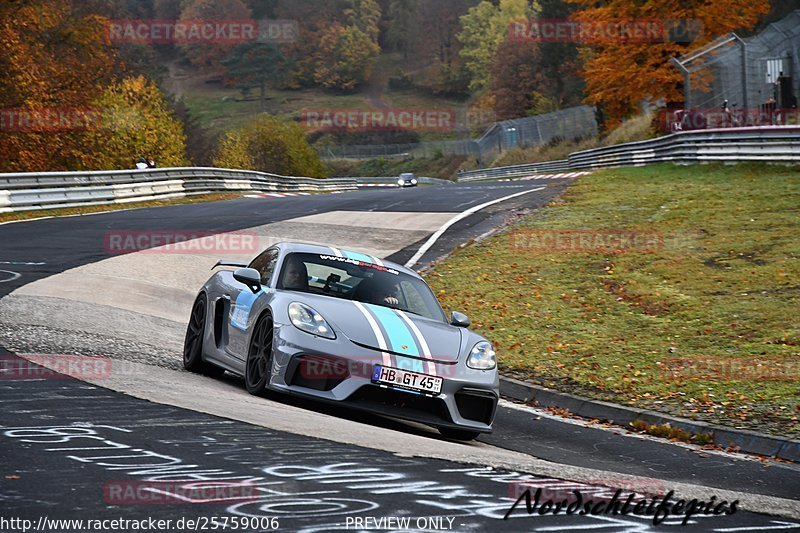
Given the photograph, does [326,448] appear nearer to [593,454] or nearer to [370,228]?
[593,454]

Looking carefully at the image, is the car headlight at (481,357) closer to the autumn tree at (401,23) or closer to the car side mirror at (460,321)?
the car side mirror at (460,321)

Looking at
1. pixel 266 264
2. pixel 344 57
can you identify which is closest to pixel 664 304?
pixel 266 264

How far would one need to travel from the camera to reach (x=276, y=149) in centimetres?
9031

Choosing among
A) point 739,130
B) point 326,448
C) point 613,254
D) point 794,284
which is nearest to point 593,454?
point 326,448

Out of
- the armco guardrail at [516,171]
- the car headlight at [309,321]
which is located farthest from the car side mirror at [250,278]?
the armco guardrail at [516,171]

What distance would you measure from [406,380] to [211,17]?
181282 millimetres

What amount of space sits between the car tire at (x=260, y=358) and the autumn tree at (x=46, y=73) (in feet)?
123

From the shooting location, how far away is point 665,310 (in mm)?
14844

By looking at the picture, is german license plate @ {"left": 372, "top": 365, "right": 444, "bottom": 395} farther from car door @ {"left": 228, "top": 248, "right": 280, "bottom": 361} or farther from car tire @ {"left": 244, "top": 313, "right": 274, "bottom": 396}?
car door @ {"left": 228, "top": 248, "right": 280, "bottom": 361}

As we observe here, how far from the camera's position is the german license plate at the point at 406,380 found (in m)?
8.12

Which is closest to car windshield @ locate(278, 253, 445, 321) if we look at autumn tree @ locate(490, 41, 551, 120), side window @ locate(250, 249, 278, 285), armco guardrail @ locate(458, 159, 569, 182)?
side window @ locate(250, 249, 278, 285)

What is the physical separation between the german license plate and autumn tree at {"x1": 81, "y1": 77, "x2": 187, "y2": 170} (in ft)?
141

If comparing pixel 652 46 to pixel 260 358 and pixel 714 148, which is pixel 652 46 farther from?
pixel 260 358

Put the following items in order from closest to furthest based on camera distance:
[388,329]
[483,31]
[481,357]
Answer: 1. [388,329]
2. [481,357]
3. [483,31]
